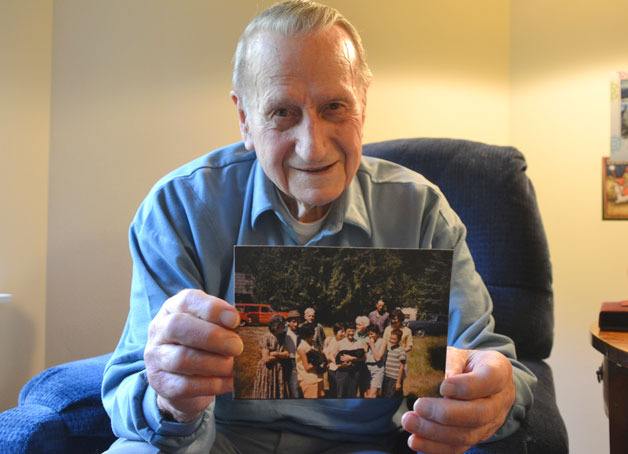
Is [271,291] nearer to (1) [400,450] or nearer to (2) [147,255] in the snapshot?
(2) [147,255]

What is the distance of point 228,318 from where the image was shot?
738mm

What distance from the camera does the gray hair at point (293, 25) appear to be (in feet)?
3.13

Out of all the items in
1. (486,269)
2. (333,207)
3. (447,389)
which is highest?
(333,207)

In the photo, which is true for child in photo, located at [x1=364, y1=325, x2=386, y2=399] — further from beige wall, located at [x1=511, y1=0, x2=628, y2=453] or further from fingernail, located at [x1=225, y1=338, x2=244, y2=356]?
beige wall, located at [x1=511, y1=0, x2=628, y2=453]

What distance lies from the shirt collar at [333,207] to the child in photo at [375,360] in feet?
0.94

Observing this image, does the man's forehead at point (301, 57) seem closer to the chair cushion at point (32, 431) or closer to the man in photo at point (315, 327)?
the man in photo at point (315, 327)

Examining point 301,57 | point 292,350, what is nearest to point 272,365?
point 292,350

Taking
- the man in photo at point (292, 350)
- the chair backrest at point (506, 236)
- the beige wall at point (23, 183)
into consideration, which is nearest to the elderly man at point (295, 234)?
the man in photo at point (292, 350)

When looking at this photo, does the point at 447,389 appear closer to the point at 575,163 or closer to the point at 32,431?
the point at 32,431

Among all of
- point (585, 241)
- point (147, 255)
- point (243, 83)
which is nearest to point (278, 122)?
point (243, 83)

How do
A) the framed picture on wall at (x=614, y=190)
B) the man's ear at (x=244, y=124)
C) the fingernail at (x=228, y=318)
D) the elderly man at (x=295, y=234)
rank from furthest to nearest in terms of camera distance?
the framed picture on wall at (x=614, y=190) < the man's ear at (x=244, y=124) < the elderly man at (x=295, y=234) < the fingernail at (x=228, y=318)

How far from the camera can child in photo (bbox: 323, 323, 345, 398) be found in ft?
2.53

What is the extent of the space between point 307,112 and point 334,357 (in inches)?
15.2

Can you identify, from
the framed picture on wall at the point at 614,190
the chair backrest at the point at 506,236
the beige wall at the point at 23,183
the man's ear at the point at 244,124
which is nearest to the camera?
the man's ear at the point at 244,124
